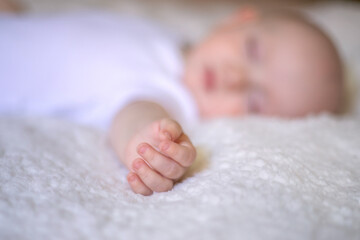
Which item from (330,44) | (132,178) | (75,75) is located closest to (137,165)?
(132,178)

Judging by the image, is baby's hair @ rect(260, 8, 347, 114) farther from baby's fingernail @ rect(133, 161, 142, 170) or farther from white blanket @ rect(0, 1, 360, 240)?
baby's fingernail @ rect(133, 161, 142, 170)

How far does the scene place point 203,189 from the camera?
1.46 feet

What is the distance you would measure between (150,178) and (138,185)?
25 mm

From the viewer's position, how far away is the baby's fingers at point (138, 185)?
0.48 m

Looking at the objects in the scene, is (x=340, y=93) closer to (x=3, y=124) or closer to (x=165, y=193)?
(x=165, y=193)

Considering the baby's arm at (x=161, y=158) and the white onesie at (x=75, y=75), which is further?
the white onesie at (x=75, y=75)

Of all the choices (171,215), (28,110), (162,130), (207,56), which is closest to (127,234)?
(171,215)

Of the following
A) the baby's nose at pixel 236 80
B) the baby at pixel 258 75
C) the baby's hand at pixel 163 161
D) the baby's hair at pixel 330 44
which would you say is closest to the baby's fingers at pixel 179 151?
the baby's hand at pixel 163 161

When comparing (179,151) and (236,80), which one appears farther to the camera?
(236,80)

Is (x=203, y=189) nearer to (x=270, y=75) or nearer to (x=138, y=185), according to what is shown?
(x=138, y=185)

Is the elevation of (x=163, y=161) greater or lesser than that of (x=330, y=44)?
lesser

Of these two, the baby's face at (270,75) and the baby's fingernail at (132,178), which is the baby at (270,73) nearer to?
the baby's face at (270,75)

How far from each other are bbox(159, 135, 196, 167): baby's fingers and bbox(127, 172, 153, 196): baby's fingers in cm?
6

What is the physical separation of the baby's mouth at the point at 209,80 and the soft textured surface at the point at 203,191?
33 cm
